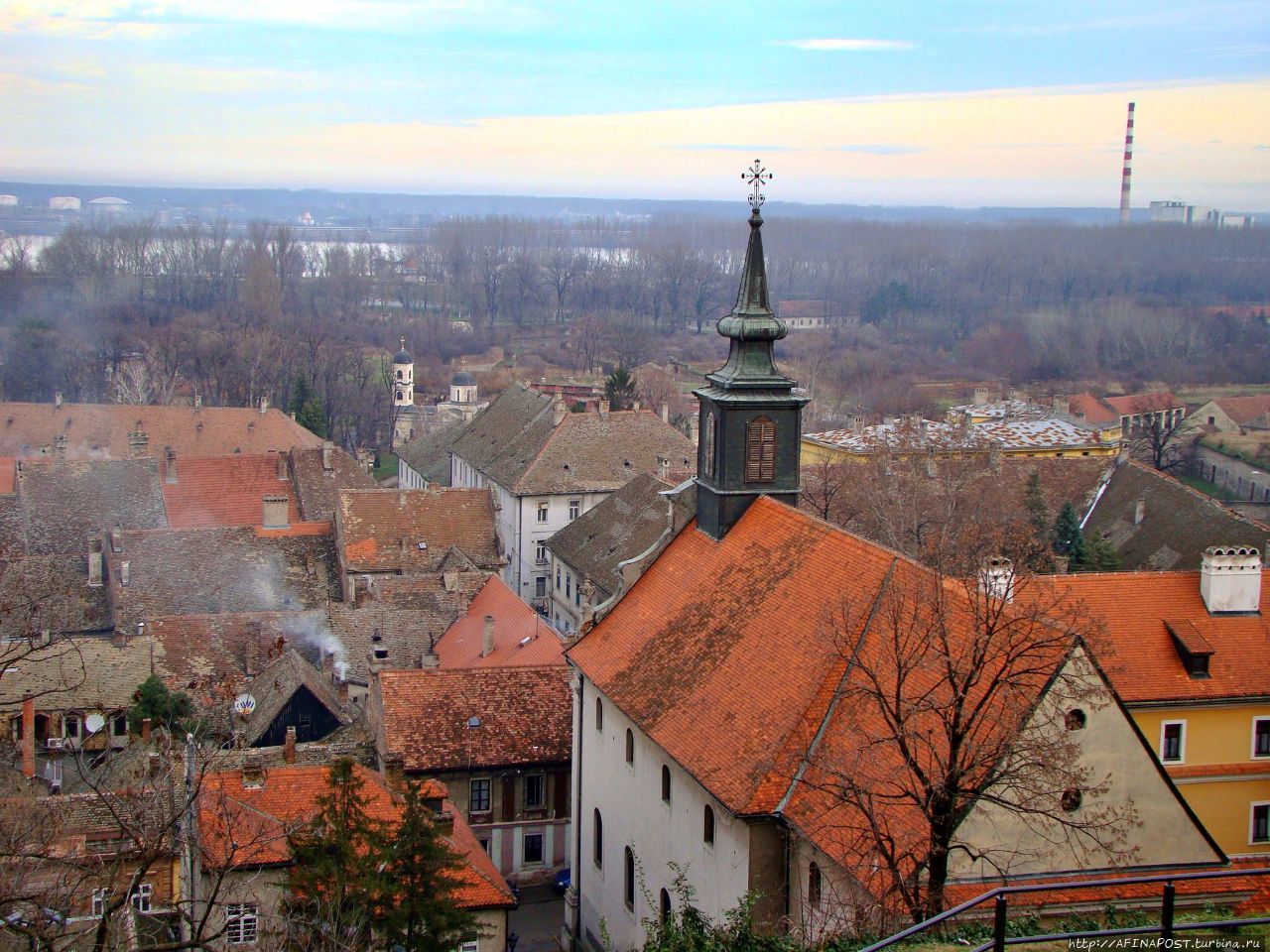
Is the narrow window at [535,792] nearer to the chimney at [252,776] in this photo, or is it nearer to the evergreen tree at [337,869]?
the chimney at [252,776]

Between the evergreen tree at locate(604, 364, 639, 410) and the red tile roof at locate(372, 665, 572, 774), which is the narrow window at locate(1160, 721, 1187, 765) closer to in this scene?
the red tile roof at locate(372, 665, 572, 774)

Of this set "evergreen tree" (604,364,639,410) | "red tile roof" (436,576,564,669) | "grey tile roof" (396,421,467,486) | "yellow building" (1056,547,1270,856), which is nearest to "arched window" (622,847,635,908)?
"yellow building" (1056,547,1270,856)

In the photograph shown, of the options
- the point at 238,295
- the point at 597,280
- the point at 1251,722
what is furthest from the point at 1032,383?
the point at 1251,722

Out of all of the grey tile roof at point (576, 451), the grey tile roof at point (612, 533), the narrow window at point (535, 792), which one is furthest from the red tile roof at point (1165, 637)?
the grey tile roof at point (576, 451)

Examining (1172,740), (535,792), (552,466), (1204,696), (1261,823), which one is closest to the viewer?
(1204,696)

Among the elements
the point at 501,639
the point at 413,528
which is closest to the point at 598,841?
the point at 501,639

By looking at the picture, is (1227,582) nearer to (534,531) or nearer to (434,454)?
(534,531)
